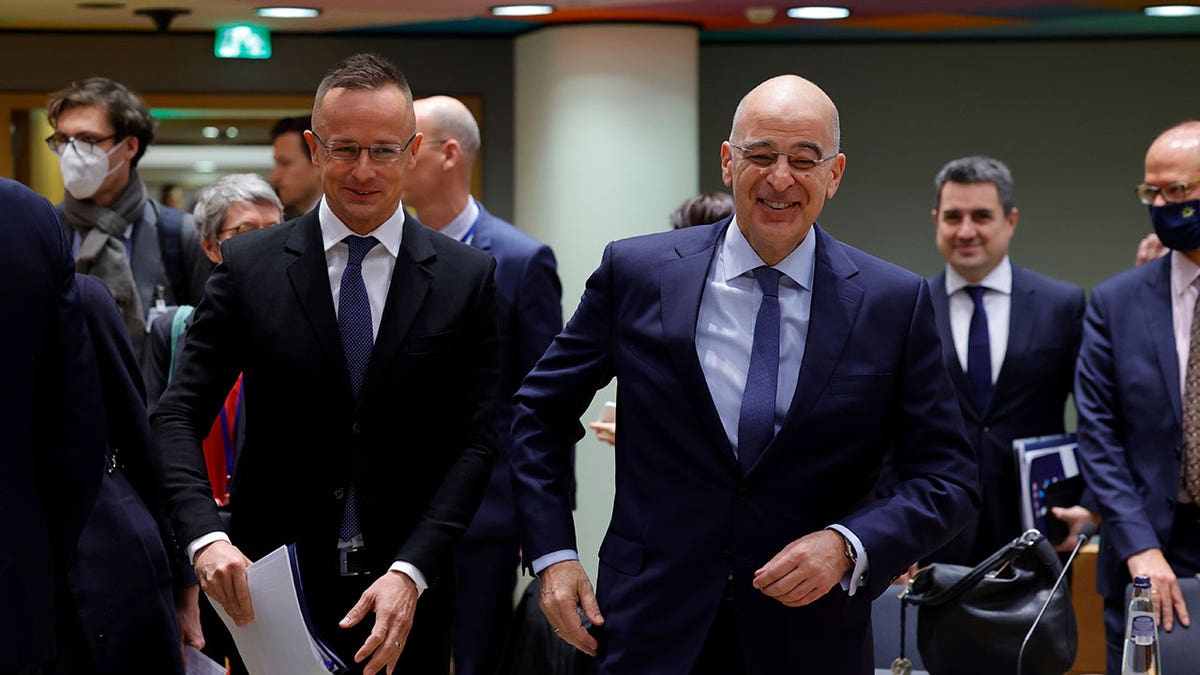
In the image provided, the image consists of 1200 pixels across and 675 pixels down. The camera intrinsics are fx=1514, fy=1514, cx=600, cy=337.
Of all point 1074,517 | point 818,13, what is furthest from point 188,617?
point 818,13

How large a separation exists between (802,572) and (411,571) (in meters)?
0.68

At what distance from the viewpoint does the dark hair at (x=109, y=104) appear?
467 centimetres

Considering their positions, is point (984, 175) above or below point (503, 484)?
above

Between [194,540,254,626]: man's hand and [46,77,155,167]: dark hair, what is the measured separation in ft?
8.06

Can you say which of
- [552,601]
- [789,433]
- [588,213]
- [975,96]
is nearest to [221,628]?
[552,601]

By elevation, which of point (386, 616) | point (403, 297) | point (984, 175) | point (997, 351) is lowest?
point (386, 616)

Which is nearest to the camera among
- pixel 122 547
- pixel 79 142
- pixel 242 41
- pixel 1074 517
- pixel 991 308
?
pixel 122 547

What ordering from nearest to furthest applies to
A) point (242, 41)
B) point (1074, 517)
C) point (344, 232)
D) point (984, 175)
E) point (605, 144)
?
point (344, 232), point (1074, 517), point (984, 175), point (605, 144), point (242, 41)

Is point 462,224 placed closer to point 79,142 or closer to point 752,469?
point 79,142

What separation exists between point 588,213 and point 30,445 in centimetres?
513

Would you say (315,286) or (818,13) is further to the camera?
(818,13)

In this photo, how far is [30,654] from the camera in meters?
2.54

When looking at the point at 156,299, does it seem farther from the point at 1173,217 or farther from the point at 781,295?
the point at 1173,217

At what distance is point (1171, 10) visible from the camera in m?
7.35
